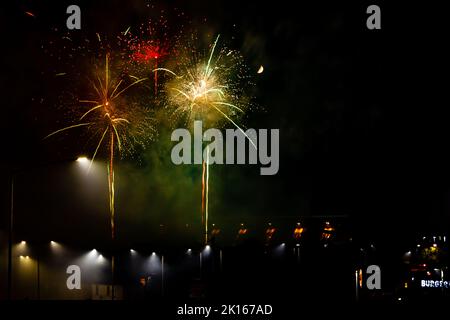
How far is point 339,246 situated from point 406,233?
34.1ft

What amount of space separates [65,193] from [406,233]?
109 feet

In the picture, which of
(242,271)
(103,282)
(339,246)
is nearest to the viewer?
(103,282)

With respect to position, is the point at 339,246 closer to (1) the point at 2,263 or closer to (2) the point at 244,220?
(2) the point at 244,220

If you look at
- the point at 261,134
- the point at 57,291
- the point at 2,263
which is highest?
the point at 261,134

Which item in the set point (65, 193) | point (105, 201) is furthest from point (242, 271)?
point (65, 193)

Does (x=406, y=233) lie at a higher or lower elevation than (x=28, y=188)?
lower

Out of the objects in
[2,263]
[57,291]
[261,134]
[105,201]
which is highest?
[261,134]

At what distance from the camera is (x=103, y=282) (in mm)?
39062

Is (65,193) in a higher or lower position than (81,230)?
higher
